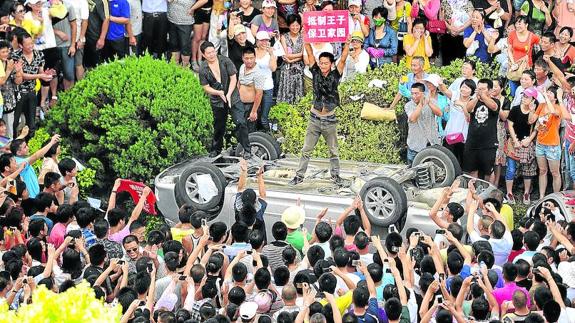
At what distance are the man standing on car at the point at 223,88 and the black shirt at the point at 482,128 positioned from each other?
9.49 ft

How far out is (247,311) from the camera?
33.2 ft

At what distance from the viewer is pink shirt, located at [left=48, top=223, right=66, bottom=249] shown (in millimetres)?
12289

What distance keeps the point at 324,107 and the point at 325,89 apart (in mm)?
241

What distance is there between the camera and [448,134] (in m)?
15.7

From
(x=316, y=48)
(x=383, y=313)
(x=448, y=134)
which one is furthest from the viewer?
(x=316, y=48)

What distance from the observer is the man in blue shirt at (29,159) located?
46.2 ft

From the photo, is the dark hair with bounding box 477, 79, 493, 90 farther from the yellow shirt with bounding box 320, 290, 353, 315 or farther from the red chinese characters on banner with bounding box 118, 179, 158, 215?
the yellow shirt with bounding box 320, 290, 353, 315

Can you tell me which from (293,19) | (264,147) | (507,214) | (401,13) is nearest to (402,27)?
(401,13)

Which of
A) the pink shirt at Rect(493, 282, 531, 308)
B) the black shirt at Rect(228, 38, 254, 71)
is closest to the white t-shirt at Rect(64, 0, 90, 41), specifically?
the black shirt at Rect(228, 38, 254, 71)

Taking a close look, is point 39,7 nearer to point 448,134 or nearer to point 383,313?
point 448,134

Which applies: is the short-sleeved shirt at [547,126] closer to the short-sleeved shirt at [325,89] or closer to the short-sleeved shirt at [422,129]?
the short-sleeved shirt at [422,129]

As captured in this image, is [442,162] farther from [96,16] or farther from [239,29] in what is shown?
[96,16]

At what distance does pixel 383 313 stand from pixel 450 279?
945mm

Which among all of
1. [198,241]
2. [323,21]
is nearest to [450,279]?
[198,241]
